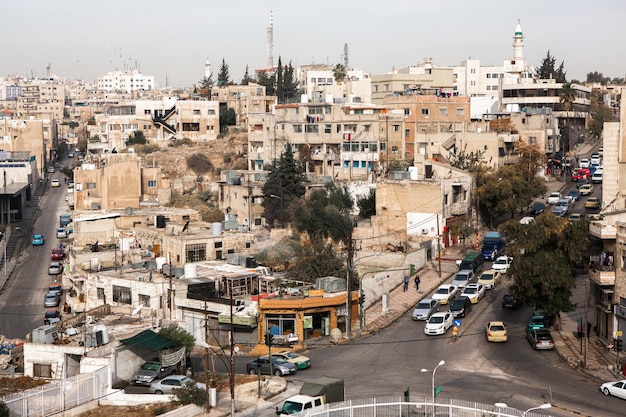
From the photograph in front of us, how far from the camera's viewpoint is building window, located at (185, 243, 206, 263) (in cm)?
4788

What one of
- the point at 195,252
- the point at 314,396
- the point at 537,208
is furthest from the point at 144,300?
the point at 537,208

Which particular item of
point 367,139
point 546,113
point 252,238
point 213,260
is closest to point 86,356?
point 213,260

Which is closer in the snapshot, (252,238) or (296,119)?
(252,238)

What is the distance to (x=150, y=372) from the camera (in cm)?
3125

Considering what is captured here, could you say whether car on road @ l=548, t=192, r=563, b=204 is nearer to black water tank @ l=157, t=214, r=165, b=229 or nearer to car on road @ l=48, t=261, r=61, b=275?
black water tank @ l=157, t=214, r=165, b=229

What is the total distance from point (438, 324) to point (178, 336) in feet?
33.5

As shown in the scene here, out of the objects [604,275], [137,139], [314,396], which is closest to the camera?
[314,396]

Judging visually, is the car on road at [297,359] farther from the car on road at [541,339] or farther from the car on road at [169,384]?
the car on road at [541,339]

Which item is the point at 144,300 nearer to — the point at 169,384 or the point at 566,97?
the point at 169,384

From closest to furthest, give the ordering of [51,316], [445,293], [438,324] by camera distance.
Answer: [438,324] → [445,293] → [51,316]

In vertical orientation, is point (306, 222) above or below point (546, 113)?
below

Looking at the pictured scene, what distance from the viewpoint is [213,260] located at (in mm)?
48219

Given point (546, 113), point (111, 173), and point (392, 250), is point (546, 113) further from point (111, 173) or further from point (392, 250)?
point (111, 173)

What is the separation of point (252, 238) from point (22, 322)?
13.0 meters
